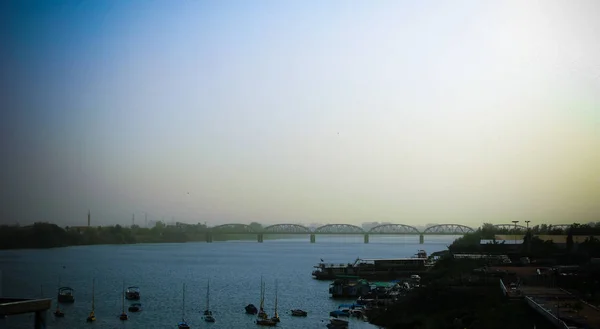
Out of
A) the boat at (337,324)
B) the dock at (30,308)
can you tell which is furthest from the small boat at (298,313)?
the dock at (30,308)

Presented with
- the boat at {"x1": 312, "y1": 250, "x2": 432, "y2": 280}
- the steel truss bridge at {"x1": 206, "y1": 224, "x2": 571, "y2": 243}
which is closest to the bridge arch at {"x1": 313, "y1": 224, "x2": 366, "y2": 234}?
the steel truss bridge at {"x1": 206, "y1": 224, "x2": 571, "y2": 243}

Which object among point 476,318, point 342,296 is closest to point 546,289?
point 476,318

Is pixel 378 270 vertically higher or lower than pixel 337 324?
higher

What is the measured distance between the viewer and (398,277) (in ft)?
134

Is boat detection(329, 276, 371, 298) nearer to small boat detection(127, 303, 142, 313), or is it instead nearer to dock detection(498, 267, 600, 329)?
dock detection(498, 267, 600, 329)

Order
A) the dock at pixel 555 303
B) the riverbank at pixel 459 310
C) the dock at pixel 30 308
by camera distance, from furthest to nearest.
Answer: the riverbank at pixel 459 310 < the dock at pixel 555 303 < the dock at pixel 30 308

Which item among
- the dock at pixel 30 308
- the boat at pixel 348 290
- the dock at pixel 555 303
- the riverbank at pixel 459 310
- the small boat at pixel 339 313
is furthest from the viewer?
the boat at pixel 348 290

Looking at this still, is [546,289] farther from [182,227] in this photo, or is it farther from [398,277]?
[182,227]

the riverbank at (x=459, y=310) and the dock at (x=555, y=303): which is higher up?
the dock at (x=555, y=303)

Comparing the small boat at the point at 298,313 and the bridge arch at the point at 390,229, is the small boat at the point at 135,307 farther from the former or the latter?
the bridge arch at the point at 390,229

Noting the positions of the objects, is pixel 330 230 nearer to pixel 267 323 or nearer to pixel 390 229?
pixel 390 229

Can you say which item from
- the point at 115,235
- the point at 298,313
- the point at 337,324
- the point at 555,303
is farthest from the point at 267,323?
the point at 115,235

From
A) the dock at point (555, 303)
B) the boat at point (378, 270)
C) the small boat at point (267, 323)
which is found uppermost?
the dock at point (555, 303)

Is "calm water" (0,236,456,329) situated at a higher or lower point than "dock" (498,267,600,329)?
lower
